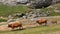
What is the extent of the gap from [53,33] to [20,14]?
133 ft

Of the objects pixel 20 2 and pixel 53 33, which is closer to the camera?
pixel 53 33

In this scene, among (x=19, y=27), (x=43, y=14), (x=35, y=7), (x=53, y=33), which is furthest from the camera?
(x=35, y=7)

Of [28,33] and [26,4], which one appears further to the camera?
[26,4]

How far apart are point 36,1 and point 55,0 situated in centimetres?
806

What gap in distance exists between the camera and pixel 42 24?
45.4m

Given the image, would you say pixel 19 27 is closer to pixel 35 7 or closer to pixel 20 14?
pixel 20 14

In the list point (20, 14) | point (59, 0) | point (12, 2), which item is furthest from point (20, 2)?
point (20, 14)

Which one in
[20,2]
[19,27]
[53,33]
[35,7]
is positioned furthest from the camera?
[20,2]

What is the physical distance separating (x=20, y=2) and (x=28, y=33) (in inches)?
2509

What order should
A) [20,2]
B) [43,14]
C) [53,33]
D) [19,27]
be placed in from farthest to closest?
[20,2] < [43,14] < [19,27] < [53,33]

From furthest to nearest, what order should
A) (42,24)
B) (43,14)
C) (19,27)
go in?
1. (43,14)
2. (42,24)
3. (19,27)

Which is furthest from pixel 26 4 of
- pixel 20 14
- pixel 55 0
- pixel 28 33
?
pixel 28 33

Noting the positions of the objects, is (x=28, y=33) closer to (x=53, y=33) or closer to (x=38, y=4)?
(x=53, y=33)

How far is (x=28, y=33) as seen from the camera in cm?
3312
